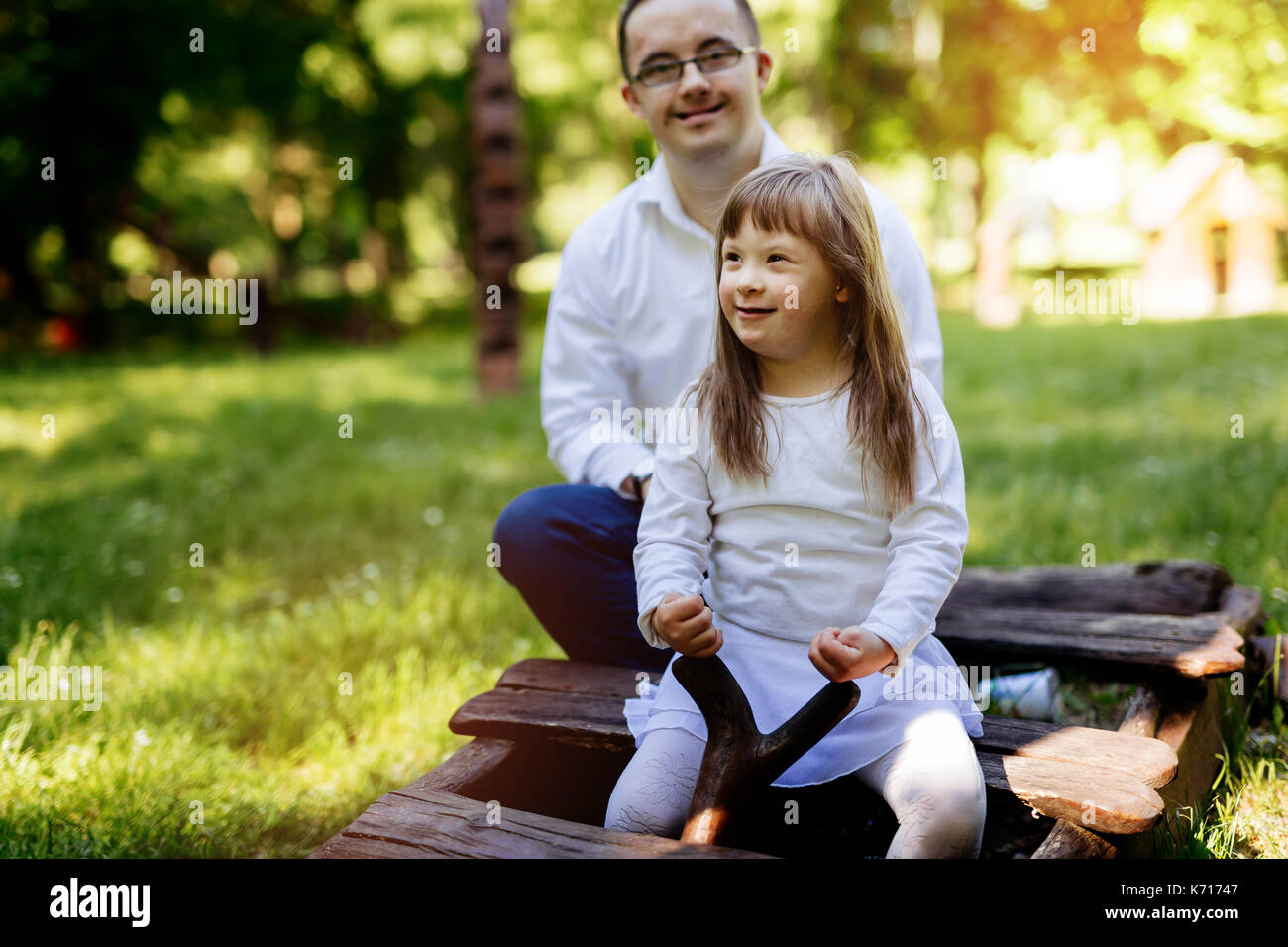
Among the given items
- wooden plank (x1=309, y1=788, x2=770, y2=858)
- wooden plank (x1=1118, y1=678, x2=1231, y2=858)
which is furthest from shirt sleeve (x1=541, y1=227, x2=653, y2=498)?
wooden plank (x1=1118, y1=678, x2=1231, y2=858)

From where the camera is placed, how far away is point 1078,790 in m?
1.78

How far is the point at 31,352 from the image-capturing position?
531 inches

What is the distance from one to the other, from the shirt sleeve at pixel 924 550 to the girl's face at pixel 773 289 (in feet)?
0.82

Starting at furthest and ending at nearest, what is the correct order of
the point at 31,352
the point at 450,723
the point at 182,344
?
1. the point at 182,344
2. the point at 31,352
3. the point at 450,723

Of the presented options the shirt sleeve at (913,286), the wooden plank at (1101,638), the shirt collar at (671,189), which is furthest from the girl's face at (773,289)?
the wooden plank at (1101,638)

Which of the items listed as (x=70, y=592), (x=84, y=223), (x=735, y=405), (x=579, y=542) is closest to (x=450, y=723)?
(x=579, y=542)

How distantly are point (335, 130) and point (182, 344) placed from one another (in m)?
4.25

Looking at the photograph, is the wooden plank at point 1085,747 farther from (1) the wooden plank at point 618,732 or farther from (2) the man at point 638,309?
(2) the man at point 638,309

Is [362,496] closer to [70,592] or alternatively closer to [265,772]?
[70,592]

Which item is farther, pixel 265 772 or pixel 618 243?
pixel 618 243

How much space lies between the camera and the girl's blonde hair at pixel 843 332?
184cm

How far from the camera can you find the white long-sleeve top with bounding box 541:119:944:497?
2680mm

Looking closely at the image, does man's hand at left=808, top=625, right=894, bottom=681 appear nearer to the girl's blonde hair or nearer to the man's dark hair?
the girl's blonde hair

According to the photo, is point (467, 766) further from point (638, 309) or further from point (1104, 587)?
point (1104, 587)
